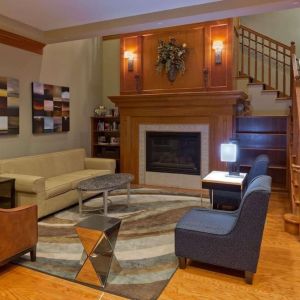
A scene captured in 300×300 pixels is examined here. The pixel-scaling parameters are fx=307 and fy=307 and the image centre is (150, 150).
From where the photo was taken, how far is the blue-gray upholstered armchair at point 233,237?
256 centimetres

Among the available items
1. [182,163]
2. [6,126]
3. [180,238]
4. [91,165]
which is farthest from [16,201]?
[182,163]

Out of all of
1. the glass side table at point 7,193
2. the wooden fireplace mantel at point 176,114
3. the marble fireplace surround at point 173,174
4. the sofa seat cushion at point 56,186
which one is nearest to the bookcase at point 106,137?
the wooden fireplace mantel at point 176,114

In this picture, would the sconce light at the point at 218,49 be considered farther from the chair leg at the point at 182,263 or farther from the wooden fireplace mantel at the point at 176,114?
the chair leg at the point at 182,263

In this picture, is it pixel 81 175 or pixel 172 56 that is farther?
pixel 172 56

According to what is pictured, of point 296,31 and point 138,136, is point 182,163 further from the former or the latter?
point 296,31

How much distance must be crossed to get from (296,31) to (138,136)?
4.49m

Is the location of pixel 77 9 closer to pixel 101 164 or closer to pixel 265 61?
pixel 101 164

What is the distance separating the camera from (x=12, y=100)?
193 inches

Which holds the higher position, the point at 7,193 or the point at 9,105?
the point at 9,105

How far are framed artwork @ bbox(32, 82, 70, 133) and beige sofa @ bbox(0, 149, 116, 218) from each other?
528 mm

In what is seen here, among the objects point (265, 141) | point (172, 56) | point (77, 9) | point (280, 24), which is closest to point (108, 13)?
point (77, 9)

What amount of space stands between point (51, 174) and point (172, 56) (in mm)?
3227

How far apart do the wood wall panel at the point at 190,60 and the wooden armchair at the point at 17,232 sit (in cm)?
411

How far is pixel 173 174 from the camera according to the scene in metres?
6.40
